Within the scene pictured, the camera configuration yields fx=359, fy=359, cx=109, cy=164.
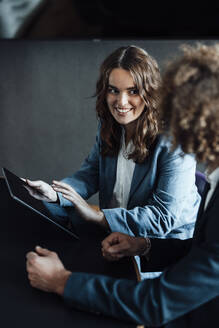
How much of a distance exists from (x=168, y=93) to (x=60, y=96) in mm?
2182

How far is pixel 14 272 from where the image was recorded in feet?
3.45

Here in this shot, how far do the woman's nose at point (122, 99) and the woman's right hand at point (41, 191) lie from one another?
465mm

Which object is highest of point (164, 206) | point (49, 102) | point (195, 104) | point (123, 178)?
point (49, 102)

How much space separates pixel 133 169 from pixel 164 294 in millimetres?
761

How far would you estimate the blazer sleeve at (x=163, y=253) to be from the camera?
1214mm

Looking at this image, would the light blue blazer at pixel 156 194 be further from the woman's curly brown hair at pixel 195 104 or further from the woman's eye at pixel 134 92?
the woman's curly brown hair at pixel 195 104

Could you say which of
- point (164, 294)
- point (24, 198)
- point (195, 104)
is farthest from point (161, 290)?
point (24, 198)

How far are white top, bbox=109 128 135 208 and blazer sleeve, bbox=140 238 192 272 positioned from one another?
0.38m

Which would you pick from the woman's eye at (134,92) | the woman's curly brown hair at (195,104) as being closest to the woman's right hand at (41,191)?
the woman's eye at (134,92)

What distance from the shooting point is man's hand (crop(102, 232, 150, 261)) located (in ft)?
3.62

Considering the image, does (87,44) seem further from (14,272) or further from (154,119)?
(14,272)

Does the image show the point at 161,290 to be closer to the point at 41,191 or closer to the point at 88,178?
the point at 41,191

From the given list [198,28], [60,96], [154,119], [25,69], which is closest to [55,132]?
[60,96]

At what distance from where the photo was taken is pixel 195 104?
0.81 metres
